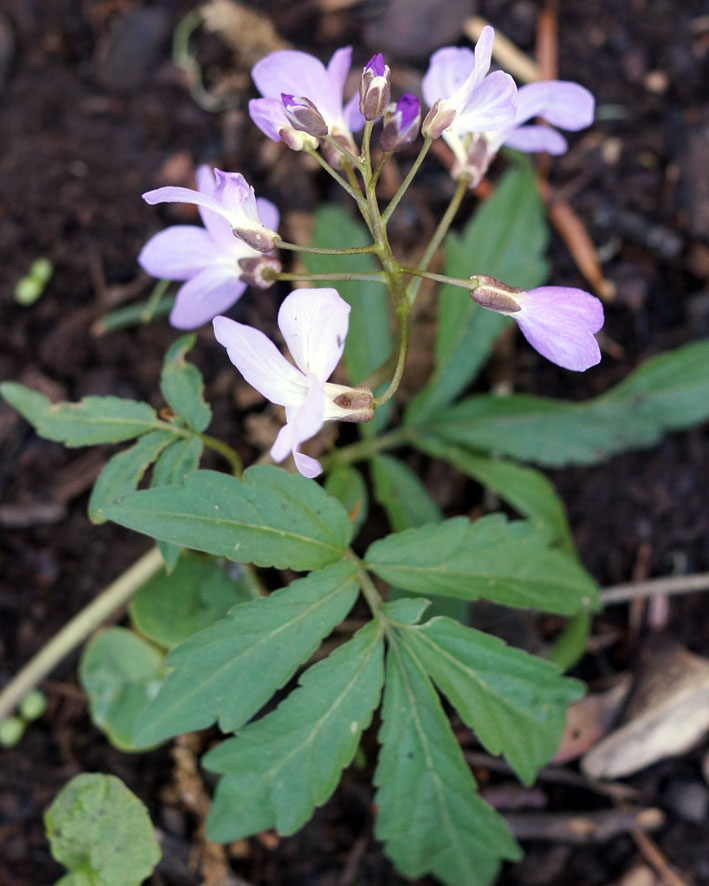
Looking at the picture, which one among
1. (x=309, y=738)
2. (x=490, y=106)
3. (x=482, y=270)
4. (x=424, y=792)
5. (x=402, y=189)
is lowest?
(x=424, y=792)

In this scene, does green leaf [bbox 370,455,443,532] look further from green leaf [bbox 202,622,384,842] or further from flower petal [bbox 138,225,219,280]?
flower petal [bbox 138,225,219,280]

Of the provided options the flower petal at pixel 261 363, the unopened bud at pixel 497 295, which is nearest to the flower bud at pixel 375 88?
the unopened bud at pixel 497 295

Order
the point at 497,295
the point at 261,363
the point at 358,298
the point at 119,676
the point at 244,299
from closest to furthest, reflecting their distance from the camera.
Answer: the point at 261,363
the point at 497,295
the point at 119,676
the point at 358,298
the point at 244,299

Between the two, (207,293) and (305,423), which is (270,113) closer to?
(207,293)

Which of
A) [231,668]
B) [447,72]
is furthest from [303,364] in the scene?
[447,72]

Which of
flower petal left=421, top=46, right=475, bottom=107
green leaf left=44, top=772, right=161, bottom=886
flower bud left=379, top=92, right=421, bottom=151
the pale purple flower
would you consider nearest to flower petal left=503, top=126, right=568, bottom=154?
the pale purple flower

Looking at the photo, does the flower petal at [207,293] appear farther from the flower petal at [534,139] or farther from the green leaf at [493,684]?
the green leaf at [493,684]
